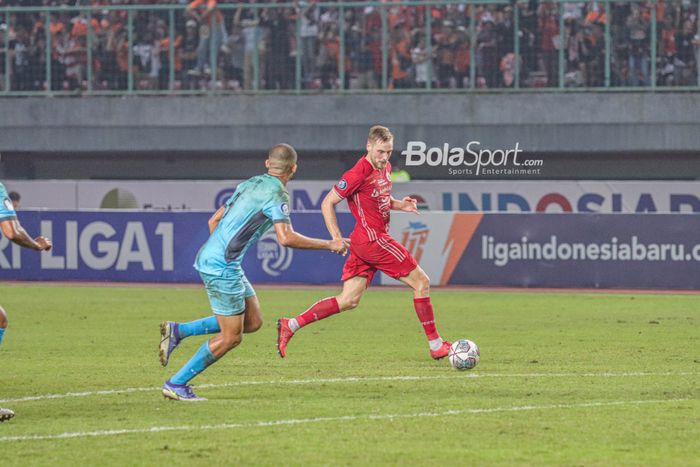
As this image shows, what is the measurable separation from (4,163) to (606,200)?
1394 cm

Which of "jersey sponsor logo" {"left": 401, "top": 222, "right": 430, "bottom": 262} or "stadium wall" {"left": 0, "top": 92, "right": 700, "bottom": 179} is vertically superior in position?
"stadium wall" {"left": 0, "top": 92, "right": 700, "bottom": 179}

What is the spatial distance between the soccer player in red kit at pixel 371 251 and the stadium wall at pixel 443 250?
1155 centimetres

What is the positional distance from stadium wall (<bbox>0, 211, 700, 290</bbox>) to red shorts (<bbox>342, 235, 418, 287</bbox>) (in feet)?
38.0

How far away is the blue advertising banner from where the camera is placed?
24.9m

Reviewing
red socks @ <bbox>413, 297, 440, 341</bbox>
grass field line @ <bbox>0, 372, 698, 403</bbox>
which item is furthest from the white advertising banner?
grass field line @ <bbox>0, 372, 698, 403</bbox>

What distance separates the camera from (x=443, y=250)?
24312 mm

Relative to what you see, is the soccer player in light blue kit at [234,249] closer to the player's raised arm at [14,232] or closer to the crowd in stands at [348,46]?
the player's raised arm at [14,232]

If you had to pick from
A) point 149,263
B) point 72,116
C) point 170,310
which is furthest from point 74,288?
point 72,116

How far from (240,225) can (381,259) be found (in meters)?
3.15

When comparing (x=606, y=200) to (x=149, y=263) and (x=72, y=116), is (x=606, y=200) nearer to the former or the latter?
(x=149, y=263)

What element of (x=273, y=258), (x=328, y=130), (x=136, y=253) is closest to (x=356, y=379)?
(x=273, y=258)

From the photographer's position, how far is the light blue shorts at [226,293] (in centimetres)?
950

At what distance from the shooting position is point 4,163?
3138 cm

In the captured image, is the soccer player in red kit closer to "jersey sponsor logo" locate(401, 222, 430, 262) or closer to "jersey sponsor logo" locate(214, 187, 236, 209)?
"jersey sponsor logo" locate(401, 222, 430, 262)
